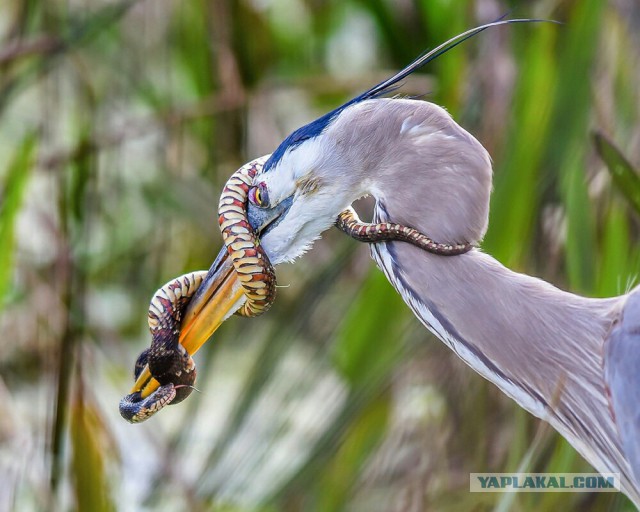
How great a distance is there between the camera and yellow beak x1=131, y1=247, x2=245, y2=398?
999 mm

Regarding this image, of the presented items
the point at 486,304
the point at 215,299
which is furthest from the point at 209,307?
the point at 486,304

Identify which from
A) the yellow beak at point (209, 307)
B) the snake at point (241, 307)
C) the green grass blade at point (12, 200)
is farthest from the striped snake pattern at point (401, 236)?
the green grass blade at point (12, 200)

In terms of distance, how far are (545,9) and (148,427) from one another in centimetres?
105

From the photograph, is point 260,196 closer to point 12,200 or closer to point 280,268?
point 12,200

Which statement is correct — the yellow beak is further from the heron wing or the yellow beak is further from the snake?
the heron wing

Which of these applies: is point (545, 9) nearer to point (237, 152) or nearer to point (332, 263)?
point (332, 263)

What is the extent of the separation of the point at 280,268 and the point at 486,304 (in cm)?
125

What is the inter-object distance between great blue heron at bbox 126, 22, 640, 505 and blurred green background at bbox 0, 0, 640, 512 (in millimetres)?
75

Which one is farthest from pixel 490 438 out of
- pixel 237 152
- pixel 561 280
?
pixel 237 152

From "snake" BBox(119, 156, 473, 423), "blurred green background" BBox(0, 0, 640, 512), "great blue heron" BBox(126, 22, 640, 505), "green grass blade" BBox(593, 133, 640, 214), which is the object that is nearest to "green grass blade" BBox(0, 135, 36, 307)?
"blurred green background" BBox(0, 0, 640, 512)

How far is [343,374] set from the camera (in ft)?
4.17

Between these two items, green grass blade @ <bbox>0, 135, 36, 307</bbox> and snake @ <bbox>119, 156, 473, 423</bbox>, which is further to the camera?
green grass blade @ <bbox>0, 135, 36, 307</bbox>

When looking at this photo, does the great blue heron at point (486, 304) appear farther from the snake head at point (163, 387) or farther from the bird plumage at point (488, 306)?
the snake head at point (163, 387)

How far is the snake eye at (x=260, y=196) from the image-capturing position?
983 mm
